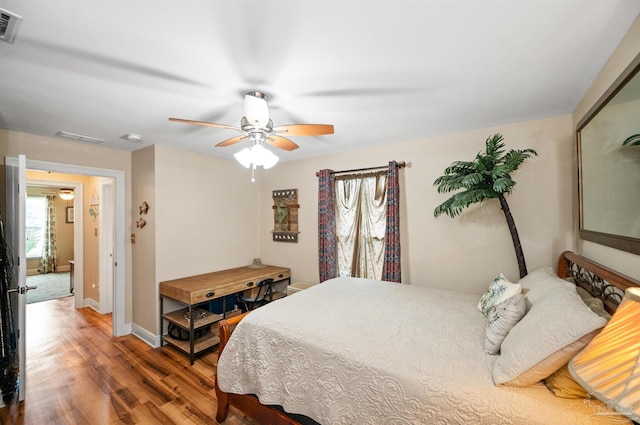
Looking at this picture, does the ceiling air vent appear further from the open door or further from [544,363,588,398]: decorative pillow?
[544,363,588,398]: decorative pillow

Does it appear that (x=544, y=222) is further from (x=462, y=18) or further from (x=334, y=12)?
(x=334, y=12)

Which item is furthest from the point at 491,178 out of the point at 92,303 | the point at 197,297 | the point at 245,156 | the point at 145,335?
the point at 92,303

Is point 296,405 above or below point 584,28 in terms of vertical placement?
below

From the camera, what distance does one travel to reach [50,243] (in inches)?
282

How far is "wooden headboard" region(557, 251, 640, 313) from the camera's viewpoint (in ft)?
4.29

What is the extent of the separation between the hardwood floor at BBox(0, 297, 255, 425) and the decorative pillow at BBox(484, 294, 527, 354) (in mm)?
1834

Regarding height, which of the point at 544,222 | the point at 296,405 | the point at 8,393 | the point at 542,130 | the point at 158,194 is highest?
the point at 542,130

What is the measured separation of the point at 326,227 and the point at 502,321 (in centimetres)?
238

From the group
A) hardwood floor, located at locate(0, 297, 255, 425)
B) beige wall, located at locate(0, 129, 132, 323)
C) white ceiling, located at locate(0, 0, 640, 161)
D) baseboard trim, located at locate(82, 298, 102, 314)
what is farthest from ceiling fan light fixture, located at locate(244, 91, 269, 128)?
baseboard trim, located at locate(82, 298, 102, 314)

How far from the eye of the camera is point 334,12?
3.84ft

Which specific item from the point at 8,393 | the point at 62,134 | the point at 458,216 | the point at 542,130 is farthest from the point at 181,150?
Answer: the point at 542,130

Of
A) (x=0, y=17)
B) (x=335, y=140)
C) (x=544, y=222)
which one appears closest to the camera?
(x=0, y=17)

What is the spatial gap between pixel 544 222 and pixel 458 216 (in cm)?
73

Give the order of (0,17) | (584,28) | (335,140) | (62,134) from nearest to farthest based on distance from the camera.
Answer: (0,17) < (584,28) < (62,134) < (335,140)
